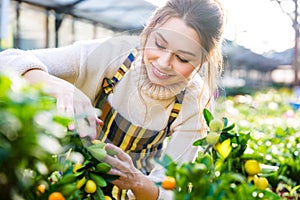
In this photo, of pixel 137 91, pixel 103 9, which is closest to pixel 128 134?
pixel 137 91

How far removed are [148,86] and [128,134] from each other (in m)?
0.11

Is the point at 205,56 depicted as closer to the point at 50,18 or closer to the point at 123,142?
the point at 123,142

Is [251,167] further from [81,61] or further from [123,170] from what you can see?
[81,61]

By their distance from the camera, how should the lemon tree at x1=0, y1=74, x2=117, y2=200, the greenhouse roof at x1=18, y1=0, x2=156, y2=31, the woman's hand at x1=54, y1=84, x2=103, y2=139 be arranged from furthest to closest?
the greenhouse roof at x1=18, y1=0, x2=156, y2=31 → the woman's hand at x1=54, y1=84, x2=103, y2=139 → the lemon tree at x1=0, y1=74, x2=117, y2=200

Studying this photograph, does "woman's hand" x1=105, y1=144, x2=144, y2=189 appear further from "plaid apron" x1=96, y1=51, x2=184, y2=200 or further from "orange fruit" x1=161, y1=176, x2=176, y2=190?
"orange fruit" x1=161, y1=176, x2=176, y2=190

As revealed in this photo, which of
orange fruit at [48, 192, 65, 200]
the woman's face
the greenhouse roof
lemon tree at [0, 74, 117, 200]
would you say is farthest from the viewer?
the greenhouse roof

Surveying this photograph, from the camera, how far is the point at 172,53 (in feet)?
3.26

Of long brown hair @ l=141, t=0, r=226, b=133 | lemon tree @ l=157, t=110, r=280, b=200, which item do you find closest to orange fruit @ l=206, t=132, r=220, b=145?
lemon tree @ l=157, t=110, r=280, b=200

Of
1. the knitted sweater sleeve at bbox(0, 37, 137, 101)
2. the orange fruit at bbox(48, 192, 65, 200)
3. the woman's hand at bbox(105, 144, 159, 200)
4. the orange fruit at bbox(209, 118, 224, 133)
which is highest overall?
the knitted sweater sleeve at bbox(0, 37, 137, 101)

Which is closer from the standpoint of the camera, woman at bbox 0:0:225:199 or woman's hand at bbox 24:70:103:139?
woman's hand at bbox 24:70:103:139

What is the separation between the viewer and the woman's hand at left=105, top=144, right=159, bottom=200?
97 cm

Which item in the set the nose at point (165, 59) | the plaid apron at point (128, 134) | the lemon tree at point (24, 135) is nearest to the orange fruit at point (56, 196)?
the lemon tree at point (24, 135)

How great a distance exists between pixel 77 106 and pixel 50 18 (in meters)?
9.93

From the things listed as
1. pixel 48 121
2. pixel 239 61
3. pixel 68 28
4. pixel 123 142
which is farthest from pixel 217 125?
pixel 239 61
